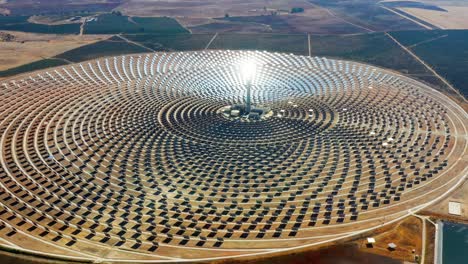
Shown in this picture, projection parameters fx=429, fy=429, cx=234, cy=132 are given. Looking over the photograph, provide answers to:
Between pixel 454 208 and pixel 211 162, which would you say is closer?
pixel 454 208

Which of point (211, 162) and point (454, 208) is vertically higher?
point (211, 162)

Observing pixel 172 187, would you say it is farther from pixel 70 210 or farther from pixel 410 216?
pixel 410 216

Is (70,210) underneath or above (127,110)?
underneath

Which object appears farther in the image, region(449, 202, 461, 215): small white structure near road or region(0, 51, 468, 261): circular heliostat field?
region(449, 202, 461, 215): small white structure near road

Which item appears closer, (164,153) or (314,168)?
(314,168)

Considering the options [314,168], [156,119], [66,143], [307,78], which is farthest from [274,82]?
[66,143]
